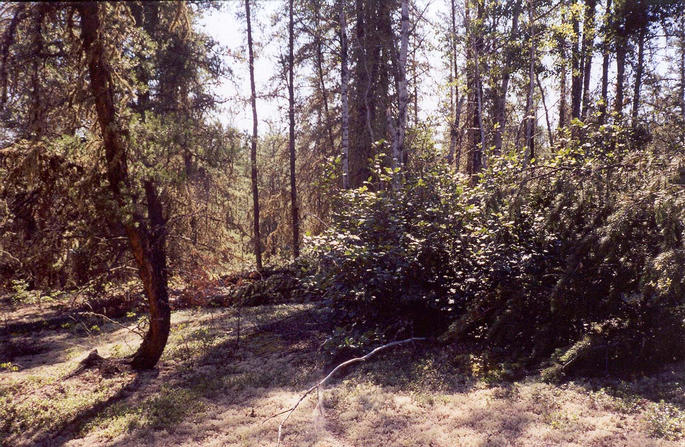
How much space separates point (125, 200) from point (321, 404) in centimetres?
389

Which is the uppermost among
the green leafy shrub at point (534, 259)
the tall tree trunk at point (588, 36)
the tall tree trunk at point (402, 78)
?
the tall tree trunk at point (588, 36)

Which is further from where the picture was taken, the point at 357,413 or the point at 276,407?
the point at 276,407

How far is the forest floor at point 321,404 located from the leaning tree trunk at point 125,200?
2.47 feet

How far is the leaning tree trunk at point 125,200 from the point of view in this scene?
608cm

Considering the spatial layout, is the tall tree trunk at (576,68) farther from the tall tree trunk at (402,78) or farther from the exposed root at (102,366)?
the exposed root at (102,366)

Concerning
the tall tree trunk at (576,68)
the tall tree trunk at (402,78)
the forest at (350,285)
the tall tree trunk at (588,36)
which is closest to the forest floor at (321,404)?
the forest at (350,285)

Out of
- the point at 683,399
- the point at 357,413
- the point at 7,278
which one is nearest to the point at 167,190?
the point at 7,278

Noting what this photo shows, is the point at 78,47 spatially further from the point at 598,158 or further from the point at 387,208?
the point at 598,158

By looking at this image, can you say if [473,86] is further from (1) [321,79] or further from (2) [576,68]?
(1) [321,79]

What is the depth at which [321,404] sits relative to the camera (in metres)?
5.64

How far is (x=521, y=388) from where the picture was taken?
18.4 ft

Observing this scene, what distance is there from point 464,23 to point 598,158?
14605mm

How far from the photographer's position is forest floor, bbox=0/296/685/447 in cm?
465

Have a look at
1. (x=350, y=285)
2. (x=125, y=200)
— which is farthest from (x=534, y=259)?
(x=125, y=200)
